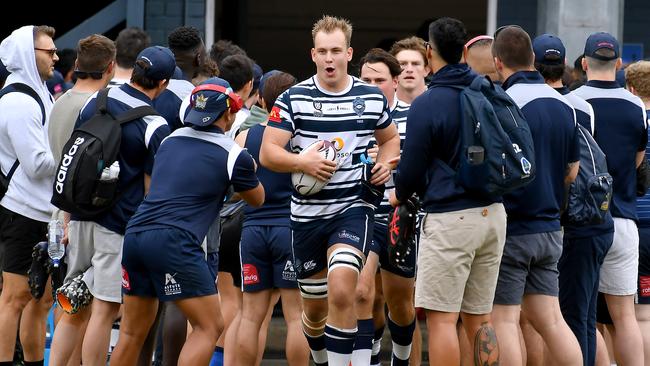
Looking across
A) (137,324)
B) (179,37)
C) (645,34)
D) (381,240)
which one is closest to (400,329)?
(381,240)

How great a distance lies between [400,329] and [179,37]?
2.61 metres

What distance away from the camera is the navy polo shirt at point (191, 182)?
732cm

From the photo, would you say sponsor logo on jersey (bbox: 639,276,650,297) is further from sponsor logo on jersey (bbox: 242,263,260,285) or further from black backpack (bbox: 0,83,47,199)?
black backpack (bbox: 0,83,47,199)

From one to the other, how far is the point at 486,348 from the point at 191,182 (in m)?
1.85


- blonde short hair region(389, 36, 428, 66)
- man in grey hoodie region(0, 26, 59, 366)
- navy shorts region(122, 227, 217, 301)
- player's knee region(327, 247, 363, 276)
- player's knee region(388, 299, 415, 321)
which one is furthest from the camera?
blonde short hair region(389, 36, 428, 66)

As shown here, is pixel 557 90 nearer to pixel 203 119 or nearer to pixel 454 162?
pixel 454 162

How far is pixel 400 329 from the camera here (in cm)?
864

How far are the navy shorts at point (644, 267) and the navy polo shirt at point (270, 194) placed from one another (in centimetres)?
242

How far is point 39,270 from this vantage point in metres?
8.41

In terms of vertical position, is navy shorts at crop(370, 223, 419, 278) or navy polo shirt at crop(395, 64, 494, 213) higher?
navy polo shirt at crop(395, 64, 494, 213)

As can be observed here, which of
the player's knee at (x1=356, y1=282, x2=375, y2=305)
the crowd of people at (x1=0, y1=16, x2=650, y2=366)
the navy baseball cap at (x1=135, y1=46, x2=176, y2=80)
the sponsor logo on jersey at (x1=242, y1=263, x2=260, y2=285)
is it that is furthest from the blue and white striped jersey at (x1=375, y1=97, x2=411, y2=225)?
the navy baseball cap at (x1=135, y1=46, x2=176, y2=80)

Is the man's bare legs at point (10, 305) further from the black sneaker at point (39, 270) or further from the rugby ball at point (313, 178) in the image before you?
the rugby ball at point (313, 178)

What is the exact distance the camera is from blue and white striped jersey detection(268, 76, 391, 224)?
7742mm

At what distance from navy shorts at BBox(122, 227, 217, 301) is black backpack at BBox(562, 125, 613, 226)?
2215 millimetres
